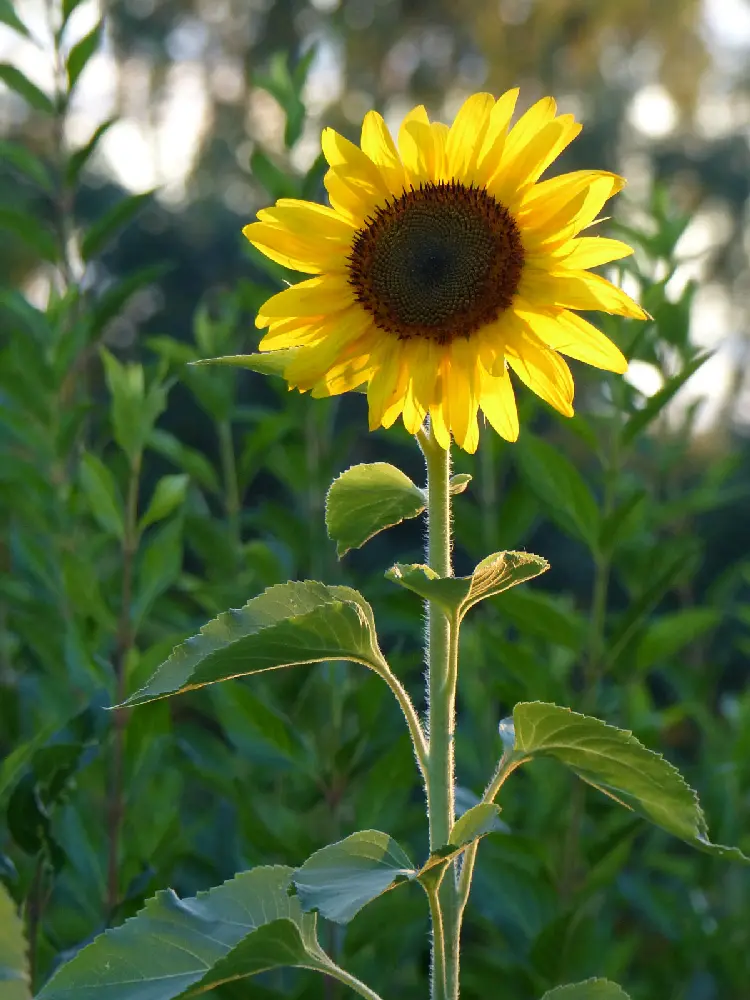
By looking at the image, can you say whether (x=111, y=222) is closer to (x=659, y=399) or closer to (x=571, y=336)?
(x=659, y=399)

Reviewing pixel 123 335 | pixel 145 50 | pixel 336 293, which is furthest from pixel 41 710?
pixel 145 50

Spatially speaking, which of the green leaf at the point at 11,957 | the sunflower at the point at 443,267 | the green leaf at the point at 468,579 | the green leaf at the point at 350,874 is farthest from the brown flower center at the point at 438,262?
the green leaf at the point at 11,957

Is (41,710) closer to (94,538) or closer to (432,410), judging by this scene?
(94,538)

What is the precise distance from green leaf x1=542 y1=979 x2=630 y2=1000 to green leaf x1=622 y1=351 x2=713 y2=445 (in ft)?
2.72

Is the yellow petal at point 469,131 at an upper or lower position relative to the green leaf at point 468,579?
upper

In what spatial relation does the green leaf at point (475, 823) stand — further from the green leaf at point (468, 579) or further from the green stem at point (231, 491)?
the green stem at point (231, 491)

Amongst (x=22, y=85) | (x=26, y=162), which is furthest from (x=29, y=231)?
(x=22, y=85)

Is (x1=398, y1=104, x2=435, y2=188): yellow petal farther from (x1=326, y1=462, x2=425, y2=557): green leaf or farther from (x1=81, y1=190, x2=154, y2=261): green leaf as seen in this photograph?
(x1=81, y1=190, x2=154, y2=261): green leaf

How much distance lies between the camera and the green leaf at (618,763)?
1.11 meters

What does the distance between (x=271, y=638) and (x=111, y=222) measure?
153cm

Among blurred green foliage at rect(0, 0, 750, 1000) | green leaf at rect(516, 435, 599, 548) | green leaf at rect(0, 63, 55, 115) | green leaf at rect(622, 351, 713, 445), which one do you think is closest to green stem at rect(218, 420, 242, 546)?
blurred green foliage at rect(0, 0, 750, 1000)

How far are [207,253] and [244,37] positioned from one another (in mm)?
9845

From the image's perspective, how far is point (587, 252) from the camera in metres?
1.27

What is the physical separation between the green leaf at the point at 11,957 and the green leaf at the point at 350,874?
387 millimetres
